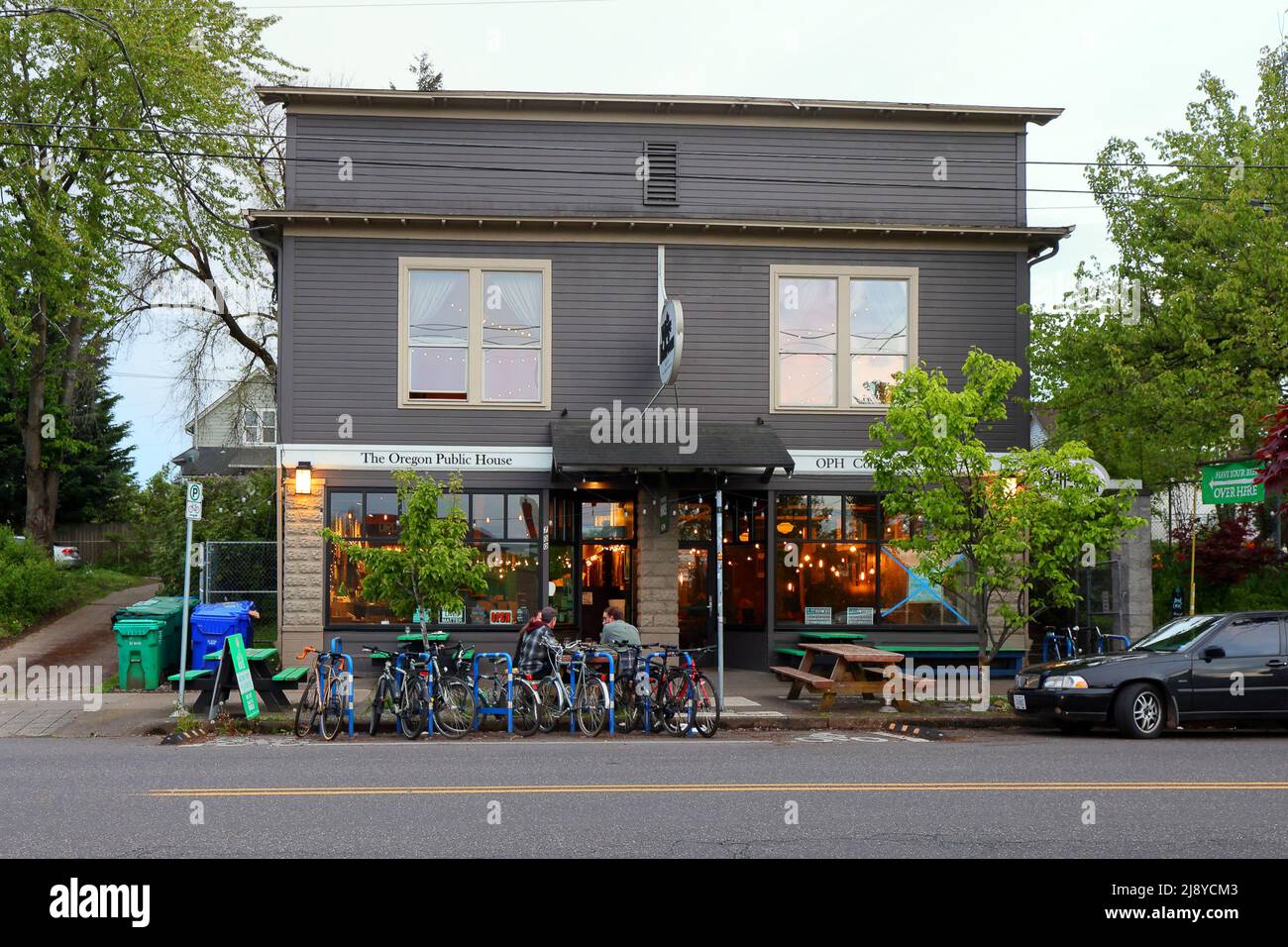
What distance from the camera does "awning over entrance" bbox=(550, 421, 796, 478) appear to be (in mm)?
19188

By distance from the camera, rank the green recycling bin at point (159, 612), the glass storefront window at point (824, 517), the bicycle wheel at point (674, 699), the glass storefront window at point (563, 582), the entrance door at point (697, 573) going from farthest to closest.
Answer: the entrance door at point (697, 573)
the glass storefront window at point (824, 517)
the glass storefront window at point (563, 582)
the green recycling bin at point (159, 612)
the bicycle wheel at point (674, 699)

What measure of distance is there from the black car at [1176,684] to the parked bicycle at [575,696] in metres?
5.25

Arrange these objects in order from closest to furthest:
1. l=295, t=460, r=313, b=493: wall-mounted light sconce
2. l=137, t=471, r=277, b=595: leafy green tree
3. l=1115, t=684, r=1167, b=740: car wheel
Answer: l=1115, t=684, r=1167, b=740: car wheel → l=295, t=460, r=313, b=493: wall-mounted light sconce → l=137, t=471, r=277, b=595: leafy green tree

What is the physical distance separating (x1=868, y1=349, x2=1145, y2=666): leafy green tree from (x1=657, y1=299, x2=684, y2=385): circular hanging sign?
11.0 feet

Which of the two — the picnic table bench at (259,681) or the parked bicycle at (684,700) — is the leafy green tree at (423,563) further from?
the parked bicycle at (684,700)

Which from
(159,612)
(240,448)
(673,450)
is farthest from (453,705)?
(240,448)

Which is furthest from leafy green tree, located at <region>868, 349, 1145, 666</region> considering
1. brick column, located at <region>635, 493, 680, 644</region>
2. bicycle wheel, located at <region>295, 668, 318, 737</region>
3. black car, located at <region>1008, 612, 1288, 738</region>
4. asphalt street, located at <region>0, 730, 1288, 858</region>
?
bicycle wheel, located at <region>295, 668, 318, 737</region>

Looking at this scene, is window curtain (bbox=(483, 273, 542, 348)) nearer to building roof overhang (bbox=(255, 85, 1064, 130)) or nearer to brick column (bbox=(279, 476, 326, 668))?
building roof overhang (bbox=(255, 85, 1064, 130))

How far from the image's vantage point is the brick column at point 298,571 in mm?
19906

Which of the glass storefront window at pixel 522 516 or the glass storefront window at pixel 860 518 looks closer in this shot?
the glass storefront window at pixel 522 516

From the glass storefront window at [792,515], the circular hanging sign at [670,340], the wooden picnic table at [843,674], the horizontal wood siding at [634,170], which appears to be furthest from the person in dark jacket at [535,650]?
the horizontal wood siding at [634,170]

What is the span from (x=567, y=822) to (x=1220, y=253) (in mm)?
18751

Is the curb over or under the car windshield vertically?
under

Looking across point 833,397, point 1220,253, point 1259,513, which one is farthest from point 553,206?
point 1259,513
